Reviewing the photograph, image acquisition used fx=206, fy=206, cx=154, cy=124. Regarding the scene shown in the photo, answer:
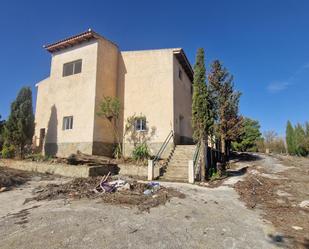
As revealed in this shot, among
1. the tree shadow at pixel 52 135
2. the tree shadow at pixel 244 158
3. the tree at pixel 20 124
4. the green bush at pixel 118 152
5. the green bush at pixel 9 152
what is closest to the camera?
the tree at pixel 20 124

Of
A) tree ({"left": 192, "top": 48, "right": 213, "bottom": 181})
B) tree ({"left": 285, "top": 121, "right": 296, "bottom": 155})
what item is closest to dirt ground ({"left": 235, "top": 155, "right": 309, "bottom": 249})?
tree ({"left": 192, "top": 48, "right": 213, "bottom": 181})

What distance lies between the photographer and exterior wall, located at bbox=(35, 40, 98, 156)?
14359 millimetres

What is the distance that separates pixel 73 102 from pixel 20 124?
390 cm

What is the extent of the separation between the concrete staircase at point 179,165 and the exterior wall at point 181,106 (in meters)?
1.54

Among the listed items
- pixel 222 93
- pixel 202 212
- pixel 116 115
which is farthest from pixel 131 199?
pixel 222 93

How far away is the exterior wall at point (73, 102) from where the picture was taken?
47.1 ft

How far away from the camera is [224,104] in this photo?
1683 centimetres

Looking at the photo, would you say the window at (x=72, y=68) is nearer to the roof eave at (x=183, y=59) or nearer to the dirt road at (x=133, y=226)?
the roof eave at (x=183, y=59)

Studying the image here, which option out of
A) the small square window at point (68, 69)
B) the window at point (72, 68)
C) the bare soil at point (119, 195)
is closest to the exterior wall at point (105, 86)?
the window at point (72, 68)

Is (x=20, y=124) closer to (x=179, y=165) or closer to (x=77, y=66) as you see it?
(x=77, y=66)

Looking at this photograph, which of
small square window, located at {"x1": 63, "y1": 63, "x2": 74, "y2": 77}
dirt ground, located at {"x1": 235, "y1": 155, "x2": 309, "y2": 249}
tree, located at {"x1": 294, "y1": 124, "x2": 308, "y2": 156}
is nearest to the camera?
dirt ground, located at {"x1": 235, "y1": 155, "x2": 309, "y2": 249}

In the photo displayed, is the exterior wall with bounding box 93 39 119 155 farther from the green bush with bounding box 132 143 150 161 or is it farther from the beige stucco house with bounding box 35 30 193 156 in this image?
the green bush with bounding box 132 143 150 161

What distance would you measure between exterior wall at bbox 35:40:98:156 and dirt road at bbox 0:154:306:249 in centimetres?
735

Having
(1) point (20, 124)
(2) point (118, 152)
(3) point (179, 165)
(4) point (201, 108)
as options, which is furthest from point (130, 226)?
(1) point (20, 124)
